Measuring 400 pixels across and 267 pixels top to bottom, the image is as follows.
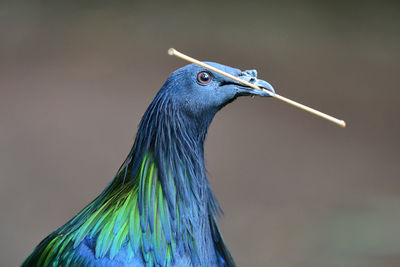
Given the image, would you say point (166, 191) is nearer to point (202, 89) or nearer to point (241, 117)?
point (202, 89)

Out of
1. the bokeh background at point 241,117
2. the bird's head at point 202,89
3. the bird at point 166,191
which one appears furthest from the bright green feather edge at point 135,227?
the bokeh background at point 241,117

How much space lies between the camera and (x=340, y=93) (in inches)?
183

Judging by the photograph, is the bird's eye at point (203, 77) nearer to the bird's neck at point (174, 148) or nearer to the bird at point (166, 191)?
the bird at point (166, 191)

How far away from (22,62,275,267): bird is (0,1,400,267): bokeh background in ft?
6.59

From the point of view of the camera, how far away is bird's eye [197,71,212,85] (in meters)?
2.37

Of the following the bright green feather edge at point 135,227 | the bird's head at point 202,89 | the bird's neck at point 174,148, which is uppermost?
the bird's head at point 202,89

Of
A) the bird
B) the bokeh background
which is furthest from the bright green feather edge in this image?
the bokeh background

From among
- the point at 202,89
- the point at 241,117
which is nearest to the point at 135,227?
the point at 202,89

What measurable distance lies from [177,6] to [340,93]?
1133mm

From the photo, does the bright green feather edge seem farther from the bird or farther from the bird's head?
the bird's head

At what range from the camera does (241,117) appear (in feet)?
15.0

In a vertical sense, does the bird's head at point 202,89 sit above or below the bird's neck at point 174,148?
above

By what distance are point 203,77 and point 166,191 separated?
0.38m

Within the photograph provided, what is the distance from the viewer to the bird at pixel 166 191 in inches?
Result: 93.0
